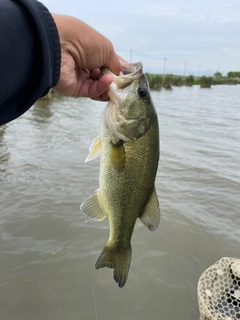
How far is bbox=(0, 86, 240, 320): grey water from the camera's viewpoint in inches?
141

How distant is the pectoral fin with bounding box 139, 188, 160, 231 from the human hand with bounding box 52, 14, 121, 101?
808 millimetres

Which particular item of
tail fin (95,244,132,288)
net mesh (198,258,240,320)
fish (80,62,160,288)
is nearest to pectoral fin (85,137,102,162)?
fish (80,62,160,288)

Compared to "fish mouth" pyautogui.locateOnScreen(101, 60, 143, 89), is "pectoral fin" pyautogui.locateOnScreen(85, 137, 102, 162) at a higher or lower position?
lower

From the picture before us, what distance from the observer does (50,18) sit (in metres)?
1.34

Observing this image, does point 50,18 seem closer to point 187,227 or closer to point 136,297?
point 136,297

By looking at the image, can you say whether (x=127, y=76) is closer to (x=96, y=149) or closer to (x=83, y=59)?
(x=83, y=59)

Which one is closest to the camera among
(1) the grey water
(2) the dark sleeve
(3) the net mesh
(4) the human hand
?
(2) the dark sleeve

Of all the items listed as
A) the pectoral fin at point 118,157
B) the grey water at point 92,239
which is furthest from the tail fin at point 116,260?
the grey water at point 92,239

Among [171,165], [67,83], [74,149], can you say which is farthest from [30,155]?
[67,83]

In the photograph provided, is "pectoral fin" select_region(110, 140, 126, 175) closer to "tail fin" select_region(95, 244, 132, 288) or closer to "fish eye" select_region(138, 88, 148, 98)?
"fish eye" select_region(138, 88, 148, 98)

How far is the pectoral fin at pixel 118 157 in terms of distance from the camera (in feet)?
6.45

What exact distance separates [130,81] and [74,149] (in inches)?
301

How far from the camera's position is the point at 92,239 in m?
4.81

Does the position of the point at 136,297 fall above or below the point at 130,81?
below
